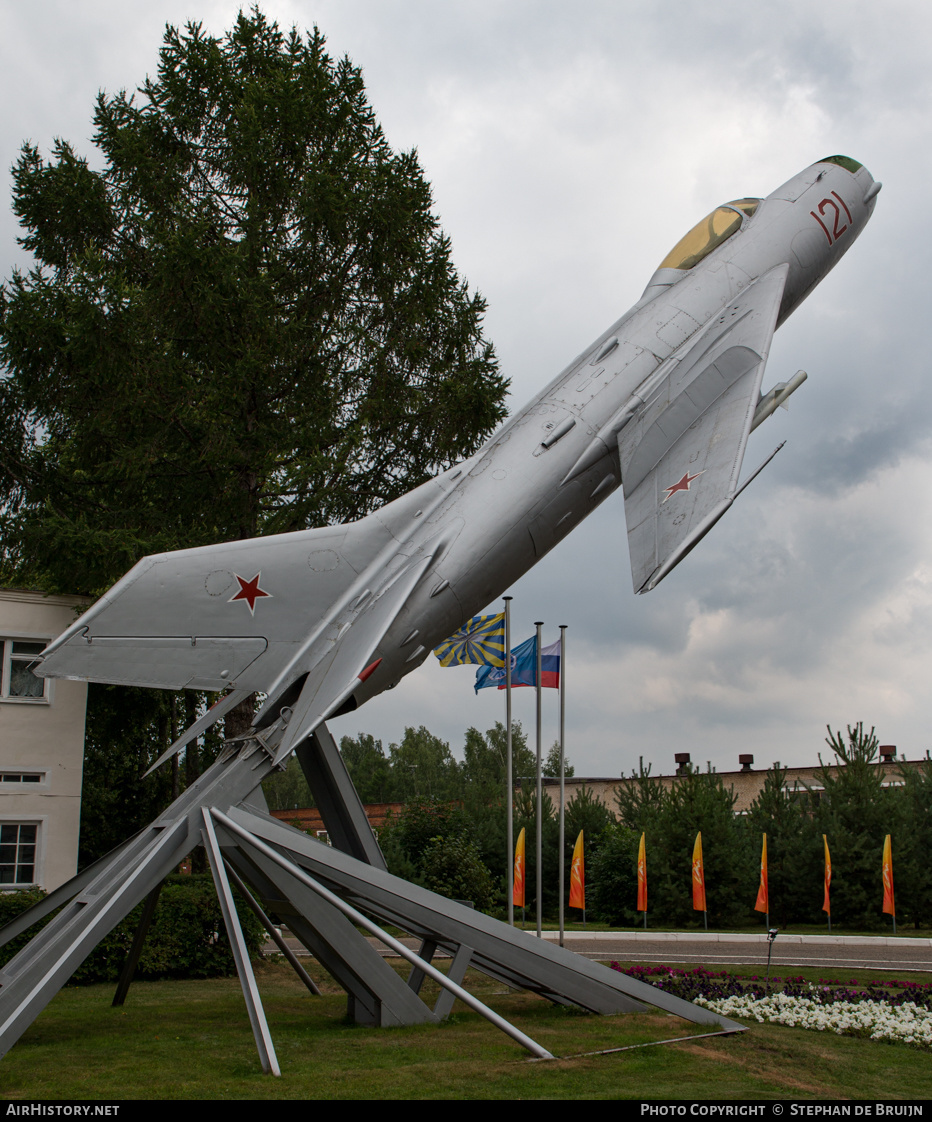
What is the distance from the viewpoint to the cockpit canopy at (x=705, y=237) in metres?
11.4

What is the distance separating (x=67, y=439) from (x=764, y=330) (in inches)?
494

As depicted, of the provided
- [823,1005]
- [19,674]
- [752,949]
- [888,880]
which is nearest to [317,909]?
[823,1005]

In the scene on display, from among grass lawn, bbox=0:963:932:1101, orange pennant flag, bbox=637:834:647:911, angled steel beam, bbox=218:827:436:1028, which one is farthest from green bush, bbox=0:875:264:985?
orange pennant flag, bbox=637:834:647:911

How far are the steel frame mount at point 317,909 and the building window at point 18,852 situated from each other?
7341 millimetres

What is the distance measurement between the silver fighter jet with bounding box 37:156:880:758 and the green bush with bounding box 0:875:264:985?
22.7 feet

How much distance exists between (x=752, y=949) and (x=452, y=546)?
13.5 m

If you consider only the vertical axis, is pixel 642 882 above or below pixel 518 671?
below

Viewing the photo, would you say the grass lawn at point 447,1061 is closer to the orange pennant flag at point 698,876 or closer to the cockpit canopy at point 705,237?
the cockpit canopy at point 705,237

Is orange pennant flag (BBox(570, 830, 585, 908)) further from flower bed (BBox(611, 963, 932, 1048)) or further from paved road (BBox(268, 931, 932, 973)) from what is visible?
flower bed (BBox(611, 963, 932, 1048))

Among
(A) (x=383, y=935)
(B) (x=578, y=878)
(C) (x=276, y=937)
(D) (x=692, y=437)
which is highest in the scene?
(D) (x=692, y=437)

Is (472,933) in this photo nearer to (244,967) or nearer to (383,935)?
(383,935)

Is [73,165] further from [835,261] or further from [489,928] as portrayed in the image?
[489,928]

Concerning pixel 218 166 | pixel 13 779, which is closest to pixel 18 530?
pixel 13 779

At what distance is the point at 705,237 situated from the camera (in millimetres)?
11570
